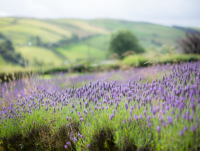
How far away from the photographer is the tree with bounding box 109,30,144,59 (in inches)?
603

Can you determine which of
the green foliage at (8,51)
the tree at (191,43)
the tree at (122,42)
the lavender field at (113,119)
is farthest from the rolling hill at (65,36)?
the lavender field at (113,119)

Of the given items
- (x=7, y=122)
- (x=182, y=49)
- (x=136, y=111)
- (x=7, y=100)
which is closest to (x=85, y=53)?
(x=182, y=49)

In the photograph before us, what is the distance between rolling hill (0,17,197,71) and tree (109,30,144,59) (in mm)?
757

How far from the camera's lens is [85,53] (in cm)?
1123

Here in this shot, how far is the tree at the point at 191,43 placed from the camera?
6790 millimetres

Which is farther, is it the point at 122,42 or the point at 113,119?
the point at 122,42

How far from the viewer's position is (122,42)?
1553 centimetres

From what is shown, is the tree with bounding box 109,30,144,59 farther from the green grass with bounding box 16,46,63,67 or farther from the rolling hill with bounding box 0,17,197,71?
the green grass with bounding box 16,46,63,67

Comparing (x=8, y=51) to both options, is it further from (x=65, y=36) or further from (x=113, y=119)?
(x=113, y=119)

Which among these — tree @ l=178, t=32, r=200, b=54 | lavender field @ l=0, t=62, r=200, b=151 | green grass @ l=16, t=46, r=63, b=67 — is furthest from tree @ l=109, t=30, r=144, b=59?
lavender field @ l=0, t=62, r=200, b=151

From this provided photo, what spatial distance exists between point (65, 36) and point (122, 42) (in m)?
6.43

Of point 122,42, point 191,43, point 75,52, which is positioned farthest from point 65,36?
point 191,43

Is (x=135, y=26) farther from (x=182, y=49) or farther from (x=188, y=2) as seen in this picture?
(x=188, y=2)

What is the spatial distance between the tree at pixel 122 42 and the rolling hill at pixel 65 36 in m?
0.76
